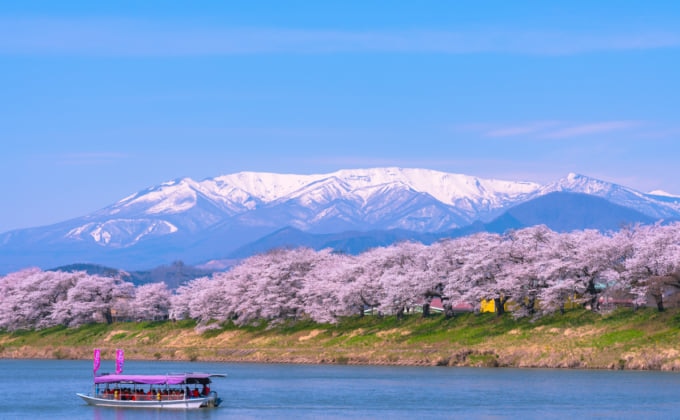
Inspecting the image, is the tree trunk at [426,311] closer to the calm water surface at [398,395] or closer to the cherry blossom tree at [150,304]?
the calm water surface at [398,395]

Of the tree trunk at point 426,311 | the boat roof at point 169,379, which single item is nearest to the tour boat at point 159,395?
the boat roof at point 169,379

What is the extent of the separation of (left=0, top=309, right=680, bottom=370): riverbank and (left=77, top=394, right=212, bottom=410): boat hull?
117ft

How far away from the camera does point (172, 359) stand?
401 ft

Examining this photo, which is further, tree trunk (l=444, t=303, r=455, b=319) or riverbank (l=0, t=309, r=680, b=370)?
tree trunk (l=444, t=303, r=455, b=319)

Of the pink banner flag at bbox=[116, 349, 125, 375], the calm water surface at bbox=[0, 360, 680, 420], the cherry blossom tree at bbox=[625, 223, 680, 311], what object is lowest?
the calm water surface at bbox=[0, 360, 680, 420]

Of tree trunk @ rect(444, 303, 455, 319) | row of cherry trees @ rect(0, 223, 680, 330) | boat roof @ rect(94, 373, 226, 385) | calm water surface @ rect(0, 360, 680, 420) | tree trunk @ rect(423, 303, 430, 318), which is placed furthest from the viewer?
tree trunk @ rect(423, 303, 430, 318)

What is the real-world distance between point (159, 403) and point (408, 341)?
4523cm

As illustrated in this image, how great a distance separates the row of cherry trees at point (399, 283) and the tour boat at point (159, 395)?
43.8 m

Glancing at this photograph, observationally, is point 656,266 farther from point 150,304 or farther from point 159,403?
point 150,304

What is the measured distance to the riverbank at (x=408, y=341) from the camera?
92.8 metres

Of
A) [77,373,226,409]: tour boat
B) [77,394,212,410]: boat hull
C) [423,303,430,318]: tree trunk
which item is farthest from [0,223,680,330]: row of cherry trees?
[77,394,212,410]: boat hull

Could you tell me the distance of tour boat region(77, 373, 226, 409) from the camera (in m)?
69.1

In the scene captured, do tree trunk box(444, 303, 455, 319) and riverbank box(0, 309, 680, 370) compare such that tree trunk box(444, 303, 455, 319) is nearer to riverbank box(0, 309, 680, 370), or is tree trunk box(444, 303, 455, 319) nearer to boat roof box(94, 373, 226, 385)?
riverbank box(0, 309, 680, 370)

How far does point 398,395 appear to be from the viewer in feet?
240
